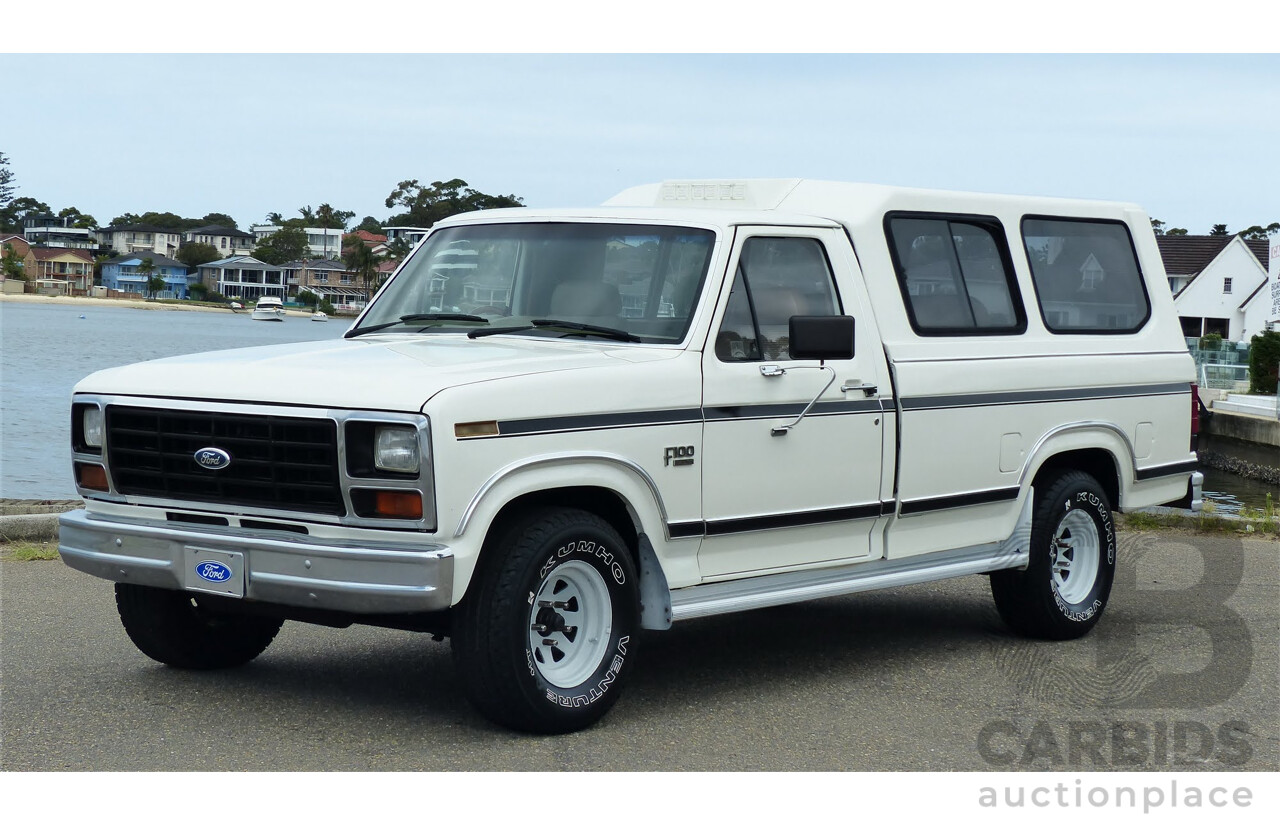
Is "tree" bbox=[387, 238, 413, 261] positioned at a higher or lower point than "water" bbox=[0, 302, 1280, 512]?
higher

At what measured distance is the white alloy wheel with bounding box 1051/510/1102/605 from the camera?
8.48 metres

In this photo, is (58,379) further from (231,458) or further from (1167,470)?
(231,458)

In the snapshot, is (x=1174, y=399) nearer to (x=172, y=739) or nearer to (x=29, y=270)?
(x=172, y=739)

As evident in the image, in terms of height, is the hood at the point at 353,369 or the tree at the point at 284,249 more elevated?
the hood at the point at 353,369

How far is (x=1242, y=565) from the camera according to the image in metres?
11.1

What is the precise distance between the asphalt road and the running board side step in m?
0.44

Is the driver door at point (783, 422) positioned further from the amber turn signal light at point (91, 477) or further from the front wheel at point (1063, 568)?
the amber turn signal light at point (91, 477)

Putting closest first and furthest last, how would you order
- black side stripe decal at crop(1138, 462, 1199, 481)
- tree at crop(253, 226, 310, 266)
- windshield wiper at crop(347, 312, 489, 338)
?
windshield wiper at crop(347, 312, 489, 338) < black side stripe decal at crop(1138, 462, 1199, 481) < tree at crop(253, 226, 310, 266)

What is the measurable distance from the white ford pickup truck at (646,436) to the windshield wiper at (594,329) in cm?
2

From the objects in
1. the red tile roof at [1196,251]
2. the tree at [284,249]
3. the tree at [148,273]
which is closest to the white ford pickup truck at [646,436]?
the red tile roof at [1196,251]

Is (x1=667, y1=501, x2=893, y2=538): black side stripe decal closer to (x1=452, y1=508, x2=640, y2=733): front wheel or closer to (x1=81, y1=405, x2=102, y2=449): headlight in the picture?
(x1=452, y1=508, x2=640, y2=733): front wheel

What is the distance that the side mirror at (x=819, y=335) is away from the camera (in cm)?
645

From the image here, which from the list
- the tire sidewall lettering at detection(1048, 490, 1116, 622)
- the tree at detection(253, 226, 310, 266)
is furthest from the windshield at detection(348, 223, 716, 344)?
the tree at detection(253, 226, 310, 266)

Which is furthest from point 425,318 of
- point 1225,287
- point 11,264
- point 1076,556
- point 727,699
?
point 11,264
